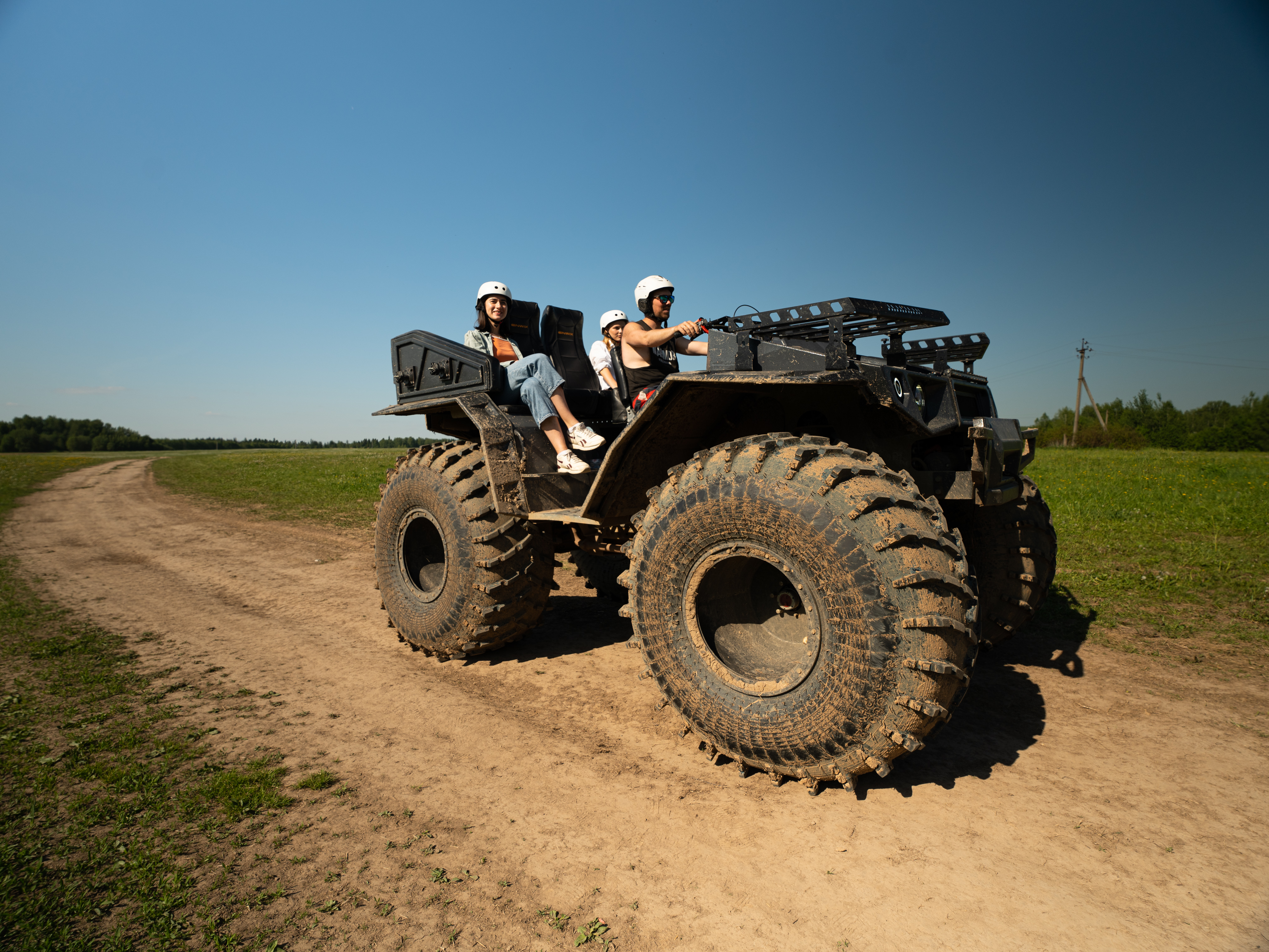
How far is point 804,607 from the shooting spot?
2.89 meters

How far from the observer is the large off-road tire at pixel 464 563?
169 inches

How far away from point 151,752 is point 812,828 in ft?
10.8

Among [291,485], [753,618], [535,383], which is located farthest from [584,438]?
[291,485]

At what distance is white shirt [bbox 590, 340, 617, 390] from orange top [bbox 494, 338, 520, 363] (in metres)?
0.62

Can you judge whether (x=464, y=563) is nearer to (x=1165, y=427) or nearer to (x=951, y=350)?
(x=951, y=350)

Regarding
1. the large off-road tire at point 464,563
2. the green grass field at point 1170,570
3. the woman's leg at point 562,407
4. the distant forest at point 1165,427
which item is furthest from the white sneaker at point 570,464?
the distant forest at point 1165,427

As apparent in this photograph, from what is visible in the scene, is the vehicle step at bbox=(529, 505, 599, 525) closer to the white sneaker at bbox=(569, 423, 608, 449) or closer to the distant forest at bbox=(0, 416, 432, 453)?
the white sneaker at bbox=(569, 423, 608, 449)

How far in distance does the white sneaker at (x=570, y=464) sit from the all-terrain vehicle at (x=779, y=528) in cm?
12

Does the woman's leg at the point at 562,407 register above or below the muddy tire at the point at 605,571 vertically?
above

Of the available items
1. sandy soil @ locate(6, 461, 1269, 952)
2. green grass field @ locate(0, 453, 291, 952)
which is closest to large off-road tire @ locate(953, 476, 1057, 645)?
sandy soil @ locate(6, 461, 1269, 952)

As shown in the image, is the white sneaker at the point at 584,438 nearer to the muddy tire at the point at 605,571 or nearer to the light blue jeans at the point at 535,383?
the light blue jeans at the point at 535,383

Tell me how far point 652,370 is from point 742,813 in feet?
9.24

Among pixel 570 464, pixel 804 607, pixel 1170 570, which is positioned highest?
pixel 570 464

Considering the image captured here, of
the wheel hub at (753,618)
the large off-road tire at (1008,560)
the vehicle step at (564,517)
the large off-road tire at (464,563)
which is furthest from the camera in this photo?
the large off-road tire at (464,563)
